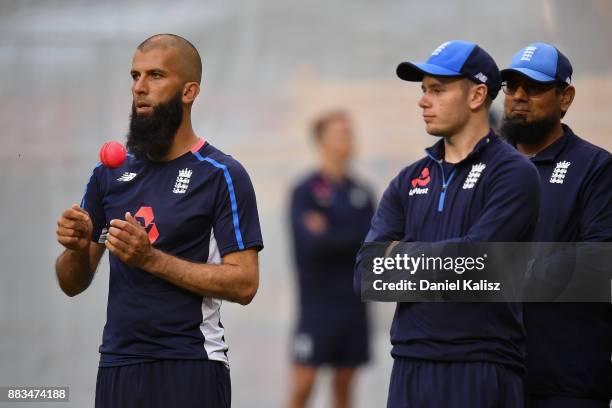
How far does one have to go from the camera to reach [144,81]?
327 cm

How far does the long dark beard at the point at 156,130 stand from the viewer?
3229 millimetres

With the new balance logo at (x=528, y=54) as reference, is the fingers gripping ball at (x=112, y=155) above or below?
below

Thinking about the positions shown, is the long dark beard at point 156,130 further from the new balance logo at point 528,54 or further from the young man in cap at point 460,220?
the new balance logo at point 528,54

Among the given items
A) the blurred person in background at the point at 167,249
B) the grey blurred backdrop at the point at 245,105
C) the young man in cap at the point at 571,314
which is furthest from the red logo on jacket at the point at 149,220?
the grey blurred backdrop at the point at 245,105

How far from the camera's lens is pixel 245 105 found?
518 centimetres

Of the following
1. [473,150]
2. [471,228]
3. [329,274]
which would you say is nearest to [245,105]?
[329,274]

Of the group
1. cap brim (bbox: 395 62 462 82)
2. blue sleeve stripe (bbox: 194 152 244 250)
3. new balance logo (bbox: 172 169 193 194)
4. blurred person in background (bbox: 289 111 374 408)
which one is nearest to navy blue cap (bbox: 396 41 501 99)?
cap brim (bbox: 395 62 462 82)

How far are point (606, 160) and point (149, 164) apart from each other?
1467 mm

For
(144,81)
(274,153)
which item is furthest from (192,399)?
(274,153)

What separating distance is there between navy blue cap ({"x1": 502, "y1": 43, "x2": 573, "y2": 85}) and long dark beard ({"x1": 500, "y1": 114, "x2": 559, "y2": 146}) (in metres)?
0.14

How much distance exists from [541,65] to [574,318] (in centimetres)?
86

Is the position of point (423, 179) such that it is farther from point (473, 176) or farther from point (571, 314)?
point (571, 314)

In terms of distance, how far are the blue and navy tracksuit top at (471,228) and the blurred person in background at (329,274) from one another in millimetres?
2106

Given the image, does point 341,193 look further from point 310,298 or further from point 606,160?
point 606,160
